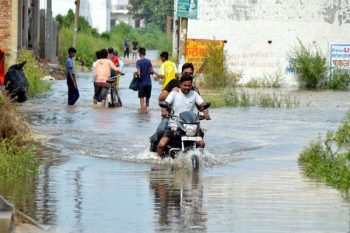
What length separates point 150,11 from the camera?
460ft

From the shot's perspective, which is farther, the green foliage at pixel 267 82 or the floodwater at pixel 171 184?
the green foliage at pixel 267 82

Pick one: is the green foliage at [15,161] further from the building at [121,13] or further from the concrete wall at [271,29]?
the building at [121,13]

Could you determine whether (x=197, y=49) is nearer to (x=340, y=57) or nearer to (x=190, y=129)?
(x=340, y=57)

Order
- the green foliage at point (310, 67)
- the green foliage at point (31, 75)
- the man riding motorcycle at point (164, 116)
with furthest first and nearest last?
1. the green foliage at point (310, 67)
2. the green foliage at point (31, 75)
3. the man riding motorcycle at point (164, 116)

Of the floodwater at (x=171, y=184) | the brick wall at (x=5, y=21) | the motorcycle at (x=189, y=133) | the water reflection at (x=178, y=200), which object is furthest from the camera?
the brick wall at (x=5, y=21)

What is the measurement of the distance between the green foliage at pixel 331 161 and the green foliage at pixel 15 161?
3914 millimetres

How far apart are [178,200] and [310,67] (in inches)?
1183

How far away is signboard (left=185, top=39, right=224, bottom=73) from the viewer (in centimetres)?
4159

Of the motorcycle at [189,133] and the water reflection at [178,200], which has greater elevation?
the motorcycle at [189,133]

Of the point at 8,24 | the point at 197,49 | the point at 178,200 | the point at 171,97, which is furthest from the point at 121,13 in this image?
the point at 178,200

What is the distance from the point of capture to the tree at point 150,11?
5290 inches

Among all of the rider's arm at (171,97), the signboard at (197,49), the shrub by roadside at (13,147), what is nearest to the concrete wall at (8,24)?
the signboard at (197,49)

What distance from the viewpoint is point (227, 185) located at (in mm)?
13570

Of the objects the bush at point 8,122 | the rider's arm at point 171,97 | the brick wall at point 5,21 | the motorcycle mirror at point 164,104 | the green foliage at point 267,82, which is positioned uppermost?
the brick wall at point 5,21
